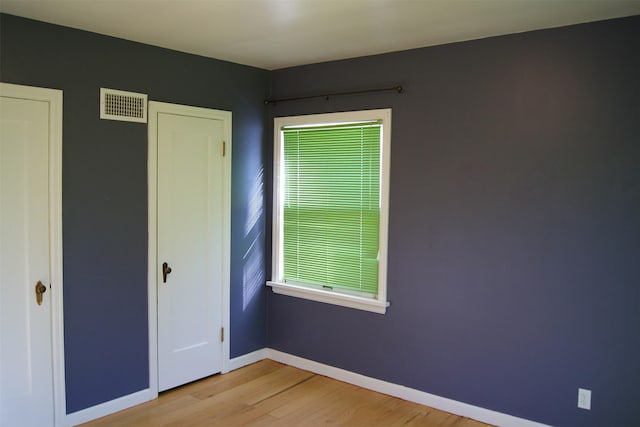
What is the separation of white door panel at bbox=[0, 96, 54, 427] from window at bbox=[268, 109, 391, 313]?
182 cm

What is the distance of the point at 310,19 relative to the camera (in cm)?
291

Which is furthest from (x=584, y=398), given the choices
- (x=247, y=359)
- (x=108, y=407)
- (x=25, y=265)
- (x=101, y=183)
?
(x=25, y=265)

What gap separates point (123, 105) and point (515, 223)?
2.61m

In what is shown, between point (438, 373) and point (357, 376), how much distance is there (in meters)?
0.68

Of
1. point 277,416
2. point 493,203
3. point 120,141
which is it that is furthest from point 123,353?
point 493,203

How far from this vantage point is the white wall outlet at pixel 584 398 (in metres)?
2.98

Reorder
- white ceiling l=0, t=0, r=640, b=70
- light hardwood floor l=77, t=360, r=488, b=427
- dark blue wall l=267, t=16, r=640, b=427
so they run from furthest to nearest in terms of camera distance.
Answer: light hardwood floor l=77, t=360, r=488, b=427
dark blue wall l=267, t=16, r=640, b=427
white ceiling l=0, t=0, r=640, b=70

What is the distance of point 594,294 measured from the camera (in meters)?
2.94

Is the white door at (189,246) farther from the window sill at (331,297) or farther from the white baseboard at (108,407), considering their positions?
the window sill at (331,297)

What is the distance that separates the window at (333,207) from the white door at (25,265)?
1.81 m

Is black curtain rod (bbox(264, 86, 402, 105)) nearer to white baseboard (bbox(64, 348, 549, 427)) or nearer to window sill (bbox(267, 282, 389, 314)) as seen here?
window sill (bbox(267, 282, 389, 314))

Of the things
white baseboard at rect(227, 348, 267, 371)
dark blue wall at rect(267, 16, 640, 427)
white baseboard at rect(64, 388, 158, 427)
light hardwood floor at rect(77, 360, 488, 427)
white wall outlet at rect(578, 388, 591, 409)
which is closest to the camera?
dark blue wall at rect(267, 16, 640, 427)

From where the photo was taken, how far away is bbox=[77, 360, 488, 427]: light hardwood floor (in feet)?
11.0

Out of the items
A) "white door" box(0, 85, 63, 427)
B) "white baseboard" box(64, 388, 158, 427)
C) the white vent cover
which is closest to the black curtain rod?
the white vent cover
